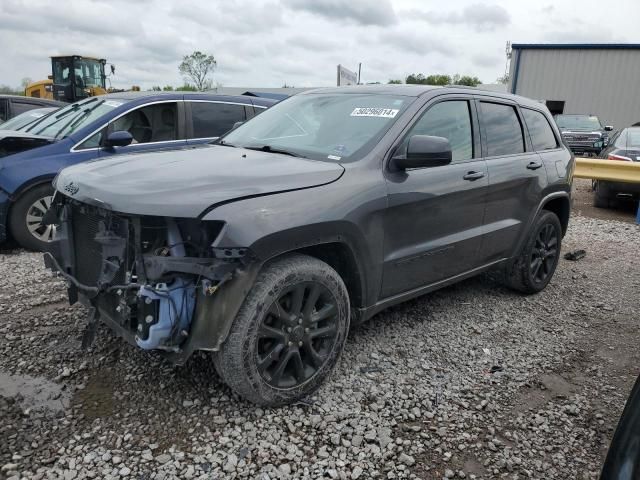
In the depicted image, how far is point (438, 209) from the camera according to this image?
341cm

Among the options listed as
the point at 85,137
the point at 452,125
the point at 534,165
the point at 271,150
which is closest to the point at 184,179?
the point at 271,150

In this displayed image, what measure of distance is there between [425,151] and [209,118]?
4.04 meters

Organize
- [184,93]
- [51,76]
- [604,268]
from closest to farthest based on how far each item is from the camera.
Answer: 1. [604,268]
2. [184,93]
3. [51,76]

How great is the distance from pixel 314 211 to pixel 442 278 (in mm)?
1428

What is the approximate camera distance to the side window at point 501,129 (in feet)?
13.1

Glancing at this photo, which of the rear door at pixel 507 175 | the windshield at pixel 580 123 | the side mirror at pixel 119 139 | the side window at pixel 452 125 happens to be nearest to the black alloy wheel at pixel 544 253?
the rear door at pixel 507 175

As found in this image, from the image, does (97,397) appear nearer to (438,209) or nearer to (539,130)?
(438,209)

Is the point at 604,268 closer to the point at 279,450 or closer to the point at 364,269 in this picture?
the point at 364,269

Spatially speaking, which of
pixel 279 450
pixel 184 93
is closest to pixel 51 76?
pixel 184 93

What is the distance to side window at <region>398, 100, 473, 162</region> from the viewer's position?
3.44m

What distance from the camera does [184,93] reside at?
6.23m

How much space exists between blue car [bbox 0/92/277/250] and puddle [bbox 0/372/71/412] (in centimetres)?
228

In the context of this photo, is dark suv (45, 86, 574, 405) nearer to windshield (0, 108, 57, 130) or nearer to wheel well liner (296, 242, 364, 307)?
wheel well liner (296, 242, 364, 307)

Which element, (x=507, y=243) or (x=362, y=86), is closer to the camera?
(x=362, y=86)
